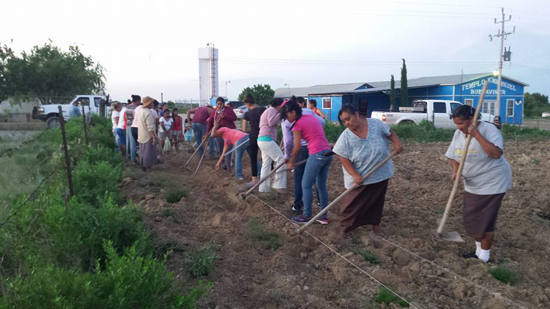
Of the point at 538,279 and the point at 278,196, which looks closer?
the point at 538,279

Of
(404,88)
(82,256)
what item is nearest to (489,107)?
(404,88)

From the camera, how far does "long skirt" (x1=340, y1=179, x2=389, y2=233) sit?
4.64 metres

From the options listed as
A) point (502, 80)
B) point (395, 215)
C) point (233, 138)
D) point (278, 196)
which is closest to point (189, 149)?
point (233, 138)

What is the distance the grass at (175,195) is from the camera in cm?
657

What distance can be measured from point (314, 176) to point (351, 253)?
1179 millimetres

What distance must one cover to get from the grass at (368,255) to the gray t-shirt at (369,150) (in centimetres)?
70

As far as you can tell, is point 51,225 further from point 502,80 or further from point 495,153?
point 502,80

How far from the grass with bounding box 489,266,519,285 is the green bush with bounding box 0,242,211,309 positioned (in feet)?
9.13

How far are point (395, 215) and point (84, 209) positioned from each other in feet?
12.9

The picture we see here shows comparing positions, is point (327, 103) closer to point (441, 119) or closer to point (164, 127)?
point (441, 119)

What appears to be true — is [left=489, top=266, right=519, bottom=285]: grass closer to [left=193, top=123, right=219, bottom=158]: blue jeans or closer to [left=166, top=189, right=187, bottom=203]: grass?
[left=166, top=189, right=187, bottom=203]: grass

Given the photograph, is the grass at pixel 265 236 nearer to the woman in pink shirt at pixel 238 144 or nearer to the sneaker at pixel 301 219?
the sneaker at pixel 301 219

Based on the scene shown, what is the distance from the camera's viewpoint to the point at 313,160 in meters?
5.20

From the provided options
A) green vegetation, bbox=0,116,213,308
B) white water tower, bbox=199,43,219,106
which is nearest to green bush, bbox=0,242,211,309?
green vegetation, bbox=0,116,213,308
